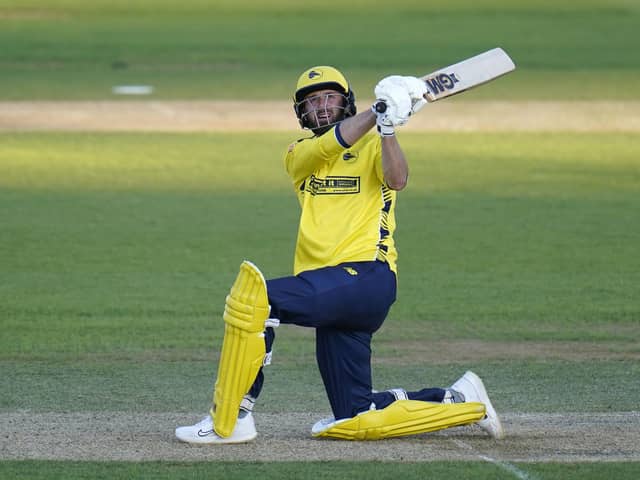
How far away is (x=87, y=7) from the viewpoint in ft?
147

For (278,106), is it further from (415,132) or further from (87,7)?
(87,7)

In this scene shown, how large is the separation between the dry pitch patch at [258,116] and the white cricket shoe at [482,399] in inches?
647

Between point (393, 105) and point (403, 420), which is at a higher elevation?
point (393, 105)

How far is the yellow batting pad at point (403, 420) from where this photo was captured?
6230mm

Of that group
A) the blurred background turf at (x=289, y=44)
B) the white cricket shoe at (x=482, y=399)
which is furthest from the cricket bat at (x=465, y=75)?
the blurred background turf at (x=289, y=44)

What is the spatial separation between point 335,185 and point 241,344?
87cm

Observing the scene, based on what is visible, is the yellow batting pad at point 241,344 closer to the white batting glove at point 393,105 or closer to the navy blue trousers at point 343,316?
the navy blue trousers at point 343,316

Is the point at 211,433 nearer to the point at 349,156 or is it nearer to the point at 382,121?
the point at 349,156

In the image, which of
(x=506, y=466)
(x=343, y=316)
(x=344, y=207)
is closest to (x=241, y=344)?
(x=343, y=316)

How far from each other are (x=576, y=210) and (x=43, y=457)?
10.4 meters

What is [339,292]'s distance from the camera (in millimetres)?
6023

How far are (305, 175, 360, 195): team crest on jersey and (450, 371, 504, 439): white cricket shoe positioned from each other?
1.09m

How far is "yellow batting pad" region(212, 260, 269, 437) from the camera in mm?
5922

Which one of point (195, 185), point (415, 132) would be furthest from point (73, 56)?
point (195, 185)
